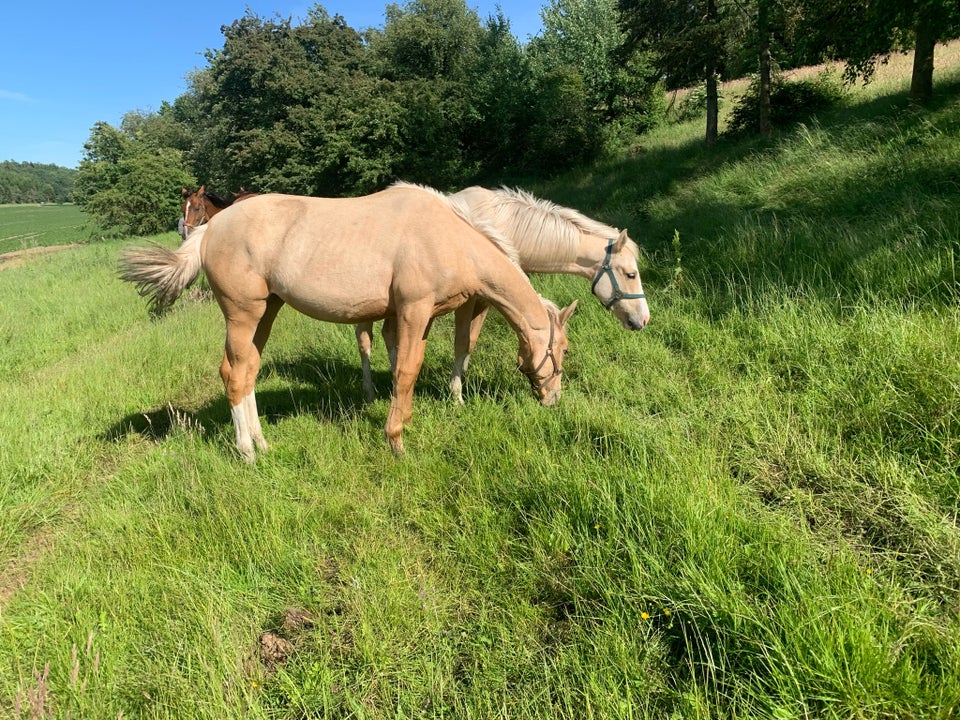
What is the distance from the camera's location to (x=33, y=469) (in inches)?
137

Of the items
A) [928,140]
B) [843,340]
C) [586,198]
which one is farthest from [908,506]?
[586,198]

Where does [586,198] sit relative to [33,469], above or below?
above

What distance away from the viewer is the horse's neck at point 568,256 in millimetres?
A: 4398

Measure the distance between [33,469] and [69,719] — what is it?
8.59 feet

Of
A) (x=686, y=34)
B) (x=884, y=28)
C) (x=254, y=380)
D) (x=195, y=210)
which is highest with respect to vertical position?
(x=686, y=34)

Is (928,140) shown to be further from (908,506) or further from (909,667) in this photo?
(909,667)

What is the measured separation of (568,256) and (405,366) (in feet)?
6.45

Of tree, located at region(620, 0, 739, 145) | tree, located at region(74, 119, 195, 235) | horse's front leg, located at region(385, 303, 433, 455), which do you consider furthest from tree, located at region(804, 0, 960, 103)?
tree, located at region(74, 119, 195, 235)

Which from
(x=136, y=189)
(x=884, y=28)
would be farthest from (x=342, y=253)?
(x=136, y=189)

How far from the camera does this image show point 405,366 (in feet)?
11.4

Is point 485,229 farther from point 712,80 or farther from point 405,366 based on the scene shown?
point 712,80

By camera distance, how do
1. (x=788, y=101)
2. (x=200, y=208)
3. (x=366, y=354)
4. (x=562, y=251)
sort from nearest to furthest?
(x=562, y=251)
(x=366, y=354)
(x=200, y=208)
(x=788, y=101)

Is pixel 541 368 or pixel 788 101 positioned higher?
pixel 788 101

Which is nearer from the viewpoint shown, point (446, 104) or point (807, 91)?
point (807, 91)
